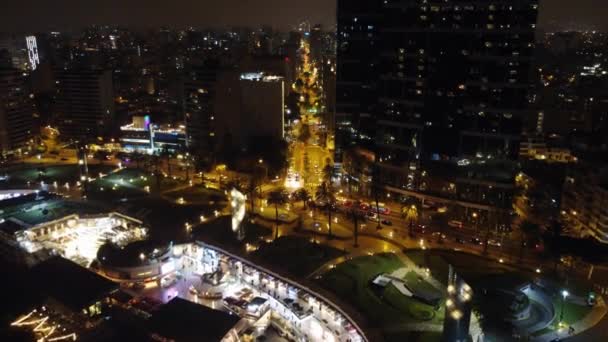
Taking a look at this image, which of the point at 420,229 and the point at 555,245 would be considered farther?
the point at 420,229

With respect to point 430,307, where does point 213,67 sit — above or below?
above

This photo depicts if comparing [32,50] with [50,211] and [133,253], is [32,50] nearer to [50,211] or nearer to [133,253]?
[50,211]

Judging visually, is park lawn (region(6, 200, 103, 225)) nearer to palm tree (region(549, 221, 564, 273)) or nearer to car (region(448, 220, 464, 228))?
car (region(448, 220, 464, 228))

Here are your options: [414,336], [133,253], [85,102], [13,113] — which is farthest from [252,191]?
[13,113]

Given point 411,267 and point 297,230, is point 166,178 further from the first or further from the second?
point 411,267

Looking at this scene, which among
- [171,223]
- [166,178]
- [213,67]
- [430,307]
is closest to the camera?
[430,307]

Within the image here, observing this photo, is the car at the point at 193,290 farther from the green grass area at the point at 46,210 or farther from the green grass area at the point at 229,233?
the green grass area at the point at 46,210

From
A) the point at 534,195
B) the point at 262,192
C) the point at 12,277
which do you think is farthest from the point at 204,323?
the point at 534,195
